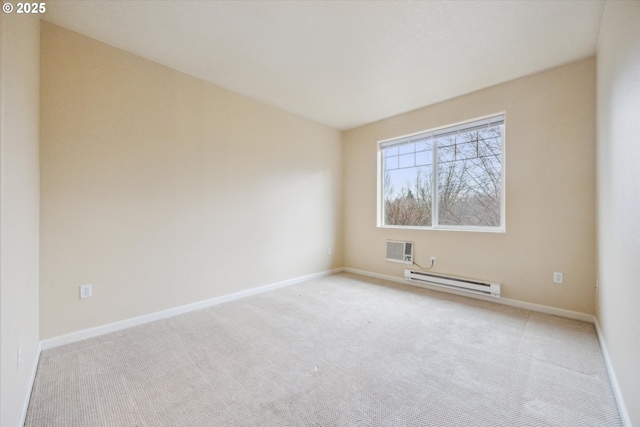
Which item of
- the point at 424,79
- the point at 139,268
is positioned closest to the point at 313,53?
the point at 424,79

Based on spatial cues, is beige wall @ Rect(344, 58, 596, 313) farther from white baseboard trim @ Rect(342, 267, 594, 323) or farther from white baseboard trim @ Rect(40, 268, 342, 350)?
white baseboard trim @ Rect(40, 268, 342, 350)

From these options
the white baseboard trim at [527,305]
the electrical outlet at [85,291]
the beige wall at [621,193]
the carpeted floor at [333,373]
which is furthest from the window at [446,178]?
the electrical outlet at [85,291]

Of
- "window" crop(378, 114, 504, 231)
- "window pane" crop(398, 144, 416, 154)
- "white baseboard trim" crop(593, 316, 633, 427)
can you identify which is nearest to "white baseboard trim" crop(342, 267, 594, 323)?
"white baseboard trim" crop(593, 316, 633, 427)

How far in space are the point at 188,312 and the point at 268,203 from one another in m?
1.66

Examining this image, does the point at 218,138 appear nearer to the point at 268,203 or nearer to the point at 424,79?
the point at 268,203

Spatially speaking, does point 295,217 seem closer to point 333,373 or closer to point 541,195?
point 333,373

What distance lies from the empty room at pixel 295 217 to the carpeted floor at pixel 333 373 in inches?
0.7

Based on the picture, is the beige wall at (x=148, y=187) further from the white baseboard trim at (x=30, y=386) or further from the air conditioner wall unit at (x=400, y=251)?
the air conditioner wall unit at (x=400, y=251)

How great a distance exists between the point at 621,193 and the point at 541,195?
1.47 m

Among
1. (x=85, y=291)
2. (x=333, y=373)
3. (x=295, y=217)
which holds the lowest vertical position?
(x=333, y=373)

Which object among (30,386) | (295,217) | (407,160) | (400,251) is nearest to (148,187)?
(30,386)

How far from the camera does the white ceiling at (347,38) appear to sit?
1982 millimetres

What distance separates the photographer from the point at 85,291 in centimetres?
228

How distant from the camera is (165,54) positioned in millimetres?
2564
